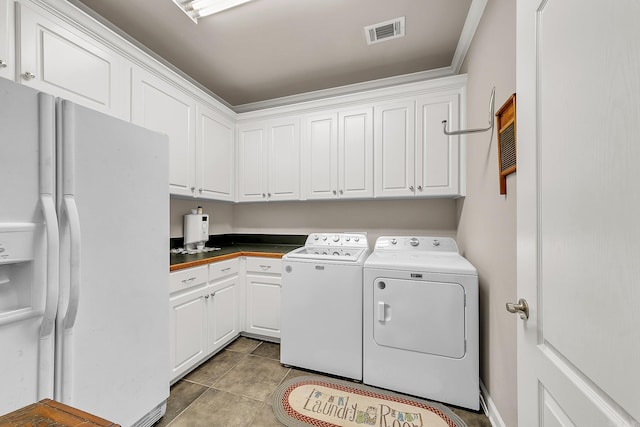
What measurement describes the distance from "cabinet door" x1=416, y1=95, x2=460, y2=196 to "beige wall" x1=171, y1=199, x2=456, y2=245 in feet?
1.24

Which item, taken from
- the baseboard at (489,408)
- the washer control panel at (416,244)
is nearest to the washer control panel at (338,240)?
the washer control panel at (416,244)

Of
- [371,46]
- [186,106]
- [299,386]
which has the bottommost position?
[299,386]

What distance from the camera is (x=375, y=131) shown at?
7.79 feet

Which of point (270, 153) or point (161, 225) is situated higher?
point (270, 153)

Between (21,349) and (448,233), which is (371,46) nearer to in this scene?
(448,233)

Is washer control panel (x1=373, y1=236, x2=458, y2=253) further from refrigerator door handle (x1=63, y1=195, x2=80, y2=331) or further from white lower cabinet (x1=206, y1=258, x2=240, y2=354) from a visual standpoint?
refrigerator door handle (x1=63, y1=195, x2=80, y2=331)

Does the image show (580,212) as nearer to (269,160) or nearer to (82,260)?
(82,260)

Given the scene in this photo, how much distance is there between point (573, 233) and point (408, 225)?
6.80 feet

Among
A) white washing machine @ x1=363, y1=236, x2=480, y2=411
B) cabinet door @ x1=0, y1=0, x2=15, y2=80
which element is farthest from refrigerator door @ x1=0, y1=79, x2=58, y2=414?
white washing machine @ x1=363, y1=236, x2=480, y2=411

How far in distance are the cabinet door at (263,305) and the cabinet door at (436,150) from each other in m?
1.61

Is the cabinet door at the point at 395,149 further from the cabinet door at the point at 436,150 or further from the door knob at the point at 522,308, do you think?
the door knob at the point at 522,308

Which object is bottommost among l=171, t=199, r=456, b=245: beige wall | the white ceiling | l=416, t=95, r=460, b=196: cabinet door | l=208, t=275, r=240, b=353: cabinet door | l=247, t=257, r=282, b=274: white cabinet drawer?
l=208, t=275, r=240, b=353: cabinet door

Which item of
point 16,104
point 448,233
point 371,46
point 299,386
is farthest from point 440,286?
point 16,104

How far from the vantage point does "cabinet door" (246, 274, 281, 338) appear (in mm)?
2408
